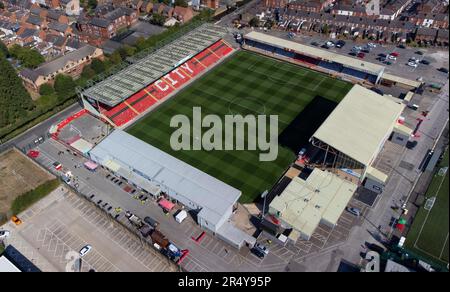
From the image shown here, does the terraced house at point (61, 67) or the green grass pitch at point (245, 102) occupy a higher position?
the terraced house at point (61, 67)

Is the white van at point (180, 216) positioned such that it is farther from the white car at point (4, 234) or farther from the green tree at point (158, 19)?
the green tree at point (158, 19)

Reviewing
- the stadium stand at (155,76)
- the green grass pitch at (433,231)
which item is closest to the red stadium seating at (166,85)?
the stadium stand at (155,76)

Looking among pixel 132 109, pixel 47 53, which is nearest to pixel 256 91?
pixel 132 109

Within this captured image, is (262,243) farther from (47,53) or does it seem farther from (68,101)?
(47,53)

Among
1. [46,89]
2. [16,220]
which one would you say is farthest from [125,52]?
[16,220]

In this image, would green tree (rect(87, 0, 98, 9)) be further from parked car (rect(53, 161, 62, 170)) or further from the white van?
the white van
